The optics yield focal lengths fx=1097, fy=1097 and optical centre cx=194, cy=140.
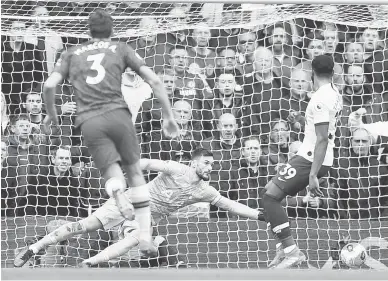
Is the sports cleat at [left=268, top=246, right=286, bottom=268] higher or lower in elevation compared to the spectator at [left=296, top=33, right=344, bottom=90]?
lower

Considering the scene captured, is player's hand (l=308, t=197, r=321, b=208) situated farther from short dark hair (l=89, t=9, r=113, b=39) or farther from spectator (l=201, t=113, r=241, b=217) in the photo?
short dark hair (l=89, t=9, r=113, b=39)

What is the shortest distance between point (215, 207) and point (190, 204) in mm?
562

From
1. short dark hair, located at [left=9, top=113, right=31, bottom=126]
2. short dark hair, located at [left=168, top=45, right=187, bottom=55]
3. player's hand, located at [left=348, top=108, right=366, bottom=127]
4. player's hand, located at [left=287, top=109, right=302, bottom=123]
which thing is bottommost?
player's hand, located at [left=348, top=108, right=366, bottom=127]

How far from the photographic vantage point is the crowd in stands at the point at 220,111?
9914 millimetres

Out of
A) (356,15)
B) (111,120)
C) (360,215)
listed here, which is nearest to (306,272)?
(111,120)

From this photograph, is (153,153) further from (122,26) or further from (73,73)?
(73,73)

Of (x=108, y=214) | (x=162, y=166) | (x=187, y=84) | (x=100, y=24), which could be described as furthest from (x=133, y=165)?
(x=187, y=84)

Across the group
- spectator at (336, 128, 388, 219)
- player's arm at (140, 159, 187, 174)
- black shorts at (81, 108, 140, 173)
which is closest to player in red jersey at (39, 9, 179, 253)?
black shorts at (81, 108, 140, 173)

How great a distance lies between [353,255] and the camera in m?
9.41

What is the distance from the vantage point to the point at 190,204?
A: 9.82m

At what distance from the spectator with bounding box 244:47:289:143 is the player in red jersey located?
2821mm

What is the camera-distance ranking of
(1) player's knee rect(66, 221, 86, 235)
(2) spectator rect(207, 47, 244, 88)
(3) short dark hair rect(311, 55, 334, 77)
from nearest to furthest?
(3) short dark hair rect(311, 55, 334, 77), (1) player's knee rect(66, 221, 86, 235), (2) spectator rect(207, 47, 244, 88)

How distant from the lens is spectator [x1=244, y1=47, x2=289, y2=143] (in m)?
9.98

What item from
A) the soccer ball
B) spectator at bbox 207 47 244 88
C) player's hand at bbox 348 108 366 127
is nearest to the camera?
the soccer ball
